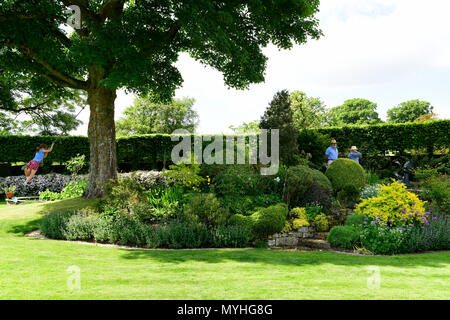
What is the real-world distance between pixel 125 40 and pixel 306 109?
92.1ft

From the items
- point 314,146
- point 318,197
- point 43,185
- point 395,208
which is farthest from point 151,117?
point 395,208

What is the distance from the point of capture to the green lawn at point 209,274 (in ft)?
12.8

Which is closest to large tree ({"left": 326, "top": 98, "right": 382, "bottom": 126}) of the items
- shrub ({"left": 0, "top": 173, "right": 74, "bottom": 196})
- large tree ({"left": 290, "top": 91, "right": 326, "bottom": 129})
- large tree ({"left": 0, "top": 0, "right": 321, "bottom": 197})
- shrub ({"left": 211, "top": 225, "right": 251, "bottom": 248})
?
large tree ({"left": 290, "top": 91, "right": 326, "bottom": 129})

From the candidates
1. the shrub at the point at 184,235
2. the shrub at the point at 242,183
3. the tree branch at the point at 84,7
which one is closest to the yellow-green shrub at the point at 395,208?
the shrub at the point at 242,183

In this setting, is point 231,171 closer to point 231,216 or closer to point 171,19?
point 231,216

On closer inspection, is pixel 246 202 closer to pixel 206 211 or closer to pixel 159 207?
pixel 206 211

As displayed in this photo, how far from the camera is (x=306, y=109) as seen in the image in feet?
119

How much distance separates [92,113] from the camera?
12.7 m

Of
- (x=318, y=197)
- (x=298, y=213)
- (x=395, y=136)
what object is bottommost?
(x=298, y=213)

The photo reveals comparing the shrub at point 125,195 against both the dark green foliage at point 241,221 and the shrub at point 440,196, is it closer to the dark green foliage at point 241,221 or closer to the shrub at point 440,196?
the dark green foliage at point 241,221

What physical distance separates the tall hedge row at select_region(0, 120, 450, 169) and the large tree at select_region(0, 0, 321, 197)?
6.50m

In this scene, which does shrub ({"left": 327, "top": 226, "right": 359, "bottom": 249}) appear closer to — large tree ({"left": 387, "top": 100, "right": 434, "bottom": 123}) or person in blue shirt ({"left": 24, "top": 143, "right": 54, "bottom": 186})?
person in blue shirt ({"left": 24, "top": 143, "right": 54, "bottom": 186})

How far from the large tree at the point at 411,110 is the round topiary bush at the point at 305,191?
54.5 meters
